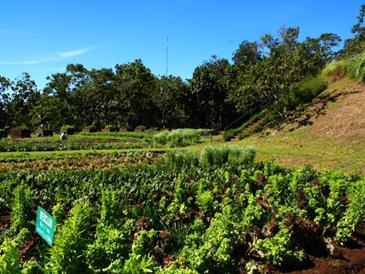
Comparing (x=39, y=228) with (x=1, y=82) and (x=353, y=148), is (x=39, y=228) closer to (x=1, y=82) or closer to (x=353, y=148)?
(x=353, y=148)

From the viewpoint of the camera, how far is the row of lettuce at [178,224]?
4914mm

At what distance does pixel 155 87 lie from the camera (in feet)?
172

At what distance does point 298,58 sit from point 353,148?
8.50 metres

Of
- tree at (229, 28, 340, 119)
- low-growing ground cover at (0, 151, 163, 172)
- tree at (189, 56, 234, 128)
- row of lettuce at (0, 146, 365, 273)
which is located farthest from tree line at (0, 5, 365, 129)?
row of lettuce at (0, 146, 365, 273)

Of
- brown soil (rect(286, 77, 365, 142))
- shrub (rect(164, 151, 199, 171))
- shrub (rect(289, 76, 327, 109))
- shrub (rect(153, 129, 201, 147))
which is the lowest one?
shrub (rect(164, 151, 199, 171))

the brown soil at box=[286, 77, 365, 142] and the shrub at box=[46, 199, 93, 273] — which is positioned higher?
the brown soil at box=[286, 77, 365, 142]

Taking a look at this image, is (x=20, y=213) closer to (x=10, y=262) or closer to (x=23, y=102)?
(x=10, y=262)

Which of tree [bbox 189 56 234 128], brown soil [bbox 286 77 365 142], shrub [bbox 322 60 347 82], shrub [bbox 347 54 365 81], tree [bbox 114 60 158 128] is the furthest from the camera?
tree [bbox 114 60 158 128]

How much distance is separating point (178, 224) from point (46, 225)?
2.84 m

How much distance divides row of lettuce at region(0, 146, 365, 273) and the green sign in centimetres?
12

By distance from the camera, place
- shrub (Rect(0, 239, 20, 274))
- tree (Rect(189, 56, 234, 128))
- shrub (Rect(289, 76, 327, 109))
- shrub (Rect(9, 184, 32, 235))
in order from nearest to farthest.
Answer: shrub (Rect(0, 239, 20, 274)), shrub (Rect(9, 184, 32, 235)), shrub (Rect(289, 76, 327, 109)), tree (Rect(189, 56, 234, 128))

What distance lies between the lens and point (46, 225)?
4.93 meters

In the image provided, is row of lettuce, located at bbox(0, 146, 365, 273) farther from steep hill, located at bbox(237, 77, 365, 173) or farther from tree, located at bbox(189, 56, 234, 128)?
tree, located at bbox(189, 56, 234, 128)

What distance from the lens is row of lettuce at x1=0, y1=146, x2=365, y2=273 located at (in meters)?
4.91
